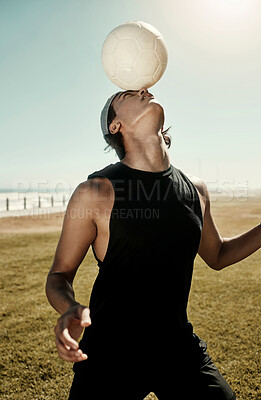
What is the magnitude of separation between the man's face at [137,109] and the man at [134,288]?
12.5 inches

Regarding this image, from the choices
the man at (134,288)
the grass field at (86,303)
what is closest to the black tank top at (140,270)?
the man at (134,288)

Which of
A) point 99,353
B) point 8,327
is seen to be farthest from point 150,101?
point 8,327

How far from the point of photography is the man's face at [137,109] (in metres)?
1.77

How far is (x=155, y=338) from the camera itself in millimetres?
1555

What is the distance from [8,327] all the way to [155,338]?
11.9ft

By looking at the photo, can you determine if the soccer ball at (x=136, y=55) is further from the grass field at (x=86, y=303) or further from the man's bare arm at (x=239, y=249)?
the grass field at (x=86, y=303)

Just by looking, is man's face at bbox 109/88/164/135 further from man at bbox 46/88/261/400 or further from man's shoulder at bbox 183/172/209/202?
man's shoulder at bbox 183/172/209/202

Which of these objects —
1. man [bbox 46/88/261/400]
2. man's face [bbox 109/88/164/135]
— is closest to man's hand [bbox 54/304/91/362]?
man [bbox 46/88/261/400]

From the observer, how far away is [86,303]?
529 centimetres

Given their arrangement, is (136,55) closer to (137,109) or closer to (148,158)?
(137,109)

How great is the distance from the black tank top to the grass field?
6.19ft

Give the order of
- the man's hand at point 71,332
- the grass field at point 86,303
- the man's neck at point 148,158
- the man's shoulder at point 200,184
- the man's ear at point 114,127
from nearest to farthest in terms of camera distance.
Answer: the man's hand at point 71,332, the man's neck at point 148,158, the man's ear at point 114,127, the man's shoulder at point 200,184, the grass field at point 86,303

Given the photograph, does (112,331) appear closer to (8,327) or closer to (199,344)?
(199,344)

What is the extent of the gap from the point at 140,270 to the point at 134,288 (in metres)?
0.10
